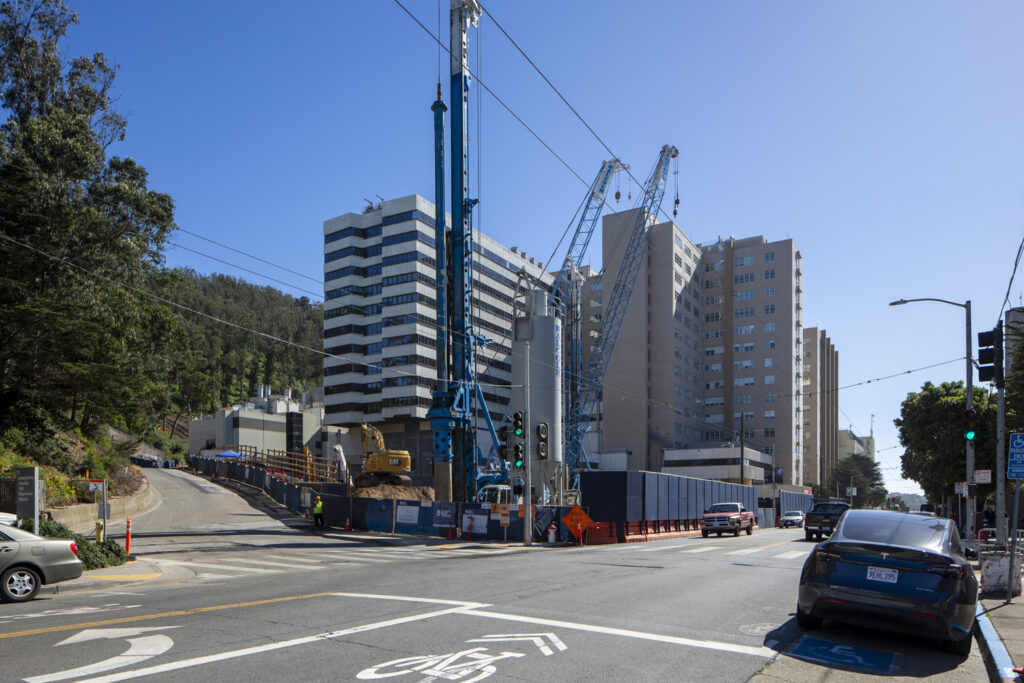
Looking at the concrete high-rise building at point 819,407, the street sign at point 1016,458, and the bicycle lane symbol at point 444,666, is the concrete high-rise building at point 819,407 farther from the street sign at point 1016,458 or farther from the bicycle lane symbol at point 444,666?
the bicycle lane symbol at point 444,666

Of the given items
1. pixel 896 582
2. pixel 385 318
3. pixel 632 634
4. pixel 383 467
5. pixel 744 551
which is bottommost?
pixel 744 551

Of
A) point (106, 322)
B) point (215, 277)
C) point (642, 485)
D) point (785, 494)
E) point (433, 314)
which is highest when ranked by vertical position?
point (215, 277)

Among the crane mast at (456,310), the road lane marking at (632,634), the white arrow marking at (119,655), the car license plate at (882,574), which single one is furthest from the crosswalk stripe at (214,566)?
the crane mast at (456,310)

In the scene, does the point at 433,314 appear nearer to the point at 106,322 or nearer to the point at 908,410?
the point at 908,410

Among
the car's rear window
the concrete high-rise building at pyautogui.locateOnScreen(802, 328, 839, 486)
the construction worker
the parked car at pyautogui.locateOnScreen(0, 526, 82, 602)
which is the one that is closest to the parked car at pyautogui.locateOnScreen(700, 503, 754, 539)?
the construction worker

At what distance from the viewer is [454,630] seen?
9141mm

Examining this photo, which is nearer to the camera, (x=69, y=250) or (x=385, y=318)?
(x=69, y=250)

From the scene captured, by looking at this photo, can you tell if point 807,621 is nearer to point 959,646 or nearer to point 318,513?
point 959,646

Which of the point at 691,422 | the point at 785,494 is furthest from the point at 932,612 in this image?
the point at 691,422

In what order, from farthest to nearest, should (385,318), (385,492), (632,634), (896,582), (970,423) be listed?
(385,318) → (385,492) → (970,423) → (632,634) → (896,582)

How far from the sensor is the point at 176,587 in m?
15.0

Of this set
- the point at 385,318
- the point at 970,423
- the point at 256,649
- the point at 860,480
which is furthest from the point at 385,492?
the point at 860,480

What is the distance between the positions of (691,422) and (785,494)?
1376 inches

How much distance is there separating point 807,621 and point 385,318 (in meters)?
89.8
